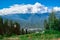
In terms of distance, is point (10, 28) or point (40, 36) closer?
point (40, 36)

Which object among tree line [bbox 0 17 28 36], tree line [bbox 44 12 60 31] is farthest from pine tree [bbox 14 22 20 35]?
tree line [bbox 44 12 60 31]

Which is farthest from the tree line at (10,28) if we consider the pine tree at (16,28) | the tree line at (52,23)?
the tree line at (52,23)

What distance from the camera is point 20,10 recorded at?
11.0 feet

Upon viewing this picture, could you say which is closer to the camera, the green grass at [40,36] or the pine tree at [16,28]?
the green grass at [40,36]

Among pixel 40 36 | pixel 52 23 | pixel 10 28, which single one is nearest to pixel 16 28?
pixel 10 28

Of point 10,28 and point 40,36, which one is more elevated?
point 10,28

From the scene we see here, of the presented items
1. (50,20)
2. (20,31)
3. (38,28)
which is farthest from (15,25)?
(50,20)

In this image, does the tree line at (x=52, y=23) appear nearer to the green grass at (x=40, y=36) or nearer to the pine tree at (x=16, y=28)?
the green grass at (x=40, y=36)

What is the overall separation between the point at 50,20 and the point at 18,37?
0.65 metres

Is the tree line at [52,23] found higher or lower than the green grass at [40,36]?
higher

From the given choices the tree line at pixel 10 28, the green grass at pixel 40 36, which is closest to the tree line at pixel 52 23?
the green grass at pixel 40 36

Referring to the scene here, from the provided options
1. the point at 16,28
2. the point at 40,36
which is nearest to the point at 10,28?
the point at 16,28

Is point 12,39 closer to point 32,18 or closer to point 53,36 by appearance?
point 32,18

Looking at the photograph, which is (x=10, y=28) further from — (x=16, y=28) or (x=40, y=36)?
(x=40, y=36)
